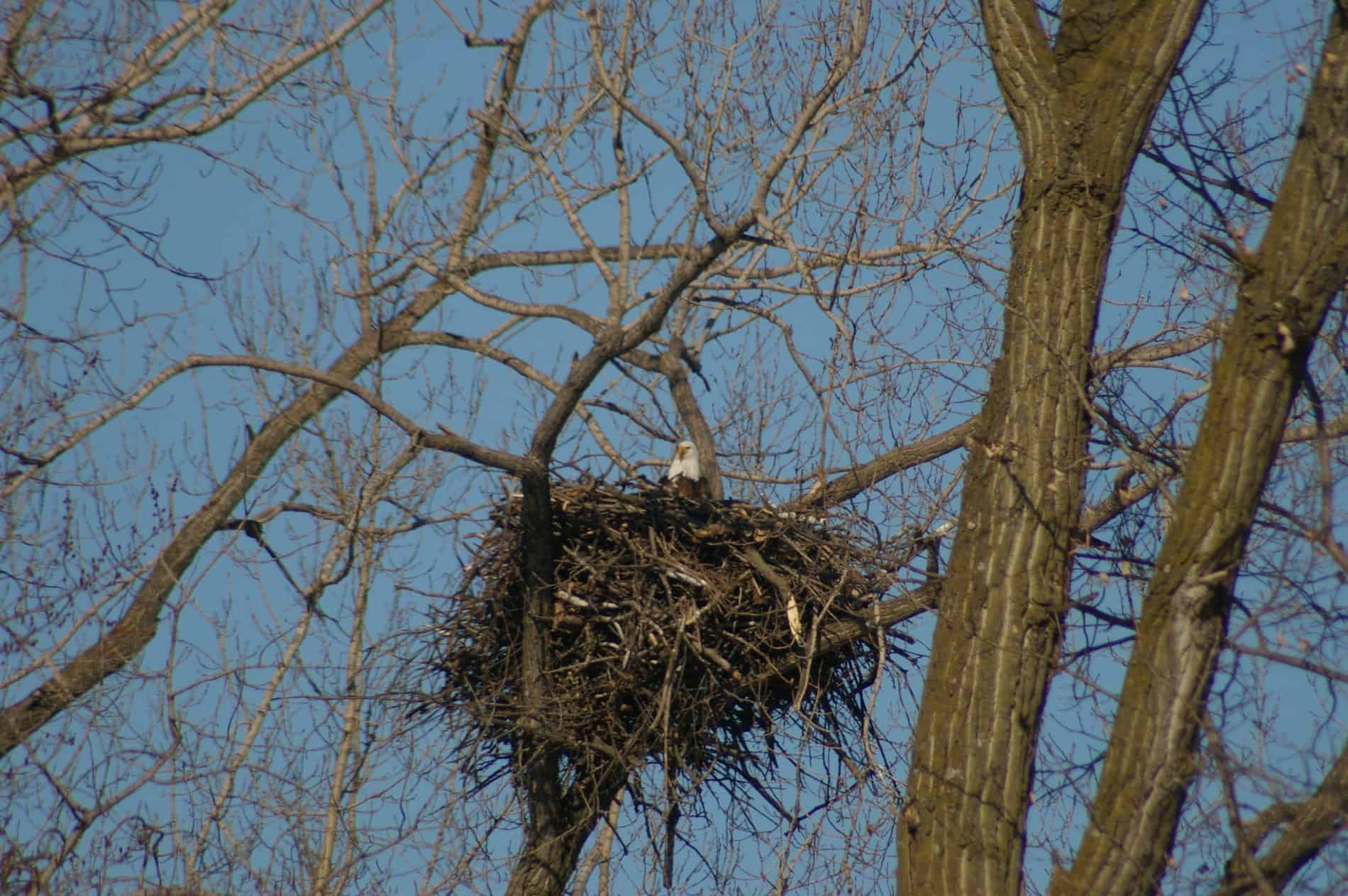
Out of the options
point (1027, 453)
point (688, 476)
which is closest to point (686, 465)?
point (688, 476)

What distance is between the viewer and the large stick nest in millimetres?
4895

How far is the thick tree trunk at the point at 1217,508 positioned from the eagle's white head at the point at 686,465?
9.97 ft

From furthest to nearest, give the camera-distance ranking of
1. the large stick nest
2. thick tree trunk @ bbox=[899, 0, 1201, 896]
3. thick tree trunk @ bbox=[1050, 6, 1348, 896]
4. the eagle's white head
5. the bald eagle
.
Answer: the eagle's white head → the bald eagle → the large stick nest → thick tree trunk @ bbox=[899, 0, 1201, 896] → thick tree trunk @ bbox=[1050, 6, 1348, 896]

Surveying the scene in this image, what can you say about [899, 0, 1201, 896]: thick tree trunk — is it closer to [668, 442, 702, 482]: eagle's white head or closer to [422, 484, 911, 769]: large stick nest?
[422, 484, 911, 769]: large stick nest

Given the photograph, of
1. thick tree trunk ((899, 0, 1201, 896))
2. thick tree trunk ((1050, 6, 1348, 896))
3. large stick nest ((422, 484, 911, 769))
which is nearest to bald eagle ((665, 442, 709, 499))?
large stick nest ((422, 484, 911, 769))

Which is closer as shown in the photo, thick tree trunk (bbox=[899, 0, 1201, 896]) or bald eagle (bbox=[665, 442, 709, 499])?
thick tree trunk (bbox=[899, 0, 1201, 896])

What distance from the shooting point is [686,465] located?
20.8ft

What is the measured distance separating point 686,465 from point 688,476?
0.42 ft

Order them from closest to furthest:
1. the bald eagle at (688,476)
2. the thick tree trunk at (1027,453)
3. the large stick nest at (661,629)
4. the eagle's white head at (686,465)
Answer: the thick tree trunk at (1027,453) → the large stick nest at (661,629) → the bald eagle at (688,476) → the eagle's white head at (686,465)

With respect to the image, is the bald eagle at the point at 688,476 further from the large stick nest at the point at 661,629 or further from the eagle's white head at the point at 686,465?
the large stick nest at the point at 661,629

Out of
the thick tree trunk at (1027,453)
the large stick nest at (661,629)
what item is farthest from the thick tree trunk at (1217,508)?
the large stick nest at (661,629)

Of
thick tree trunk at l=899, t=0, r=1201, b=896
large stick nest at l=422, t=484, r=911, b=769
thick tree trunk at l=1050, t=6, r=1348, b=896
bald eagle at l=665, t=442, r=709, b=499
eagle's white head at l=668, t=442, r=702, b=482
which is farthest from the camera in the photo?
eagle's white head at l=668, t=442, r=702, b=482

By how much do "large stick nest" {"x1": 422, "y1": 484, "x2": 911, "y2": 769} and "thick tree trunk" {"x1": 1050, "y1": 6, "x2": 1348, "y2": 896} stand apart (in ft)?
5.39

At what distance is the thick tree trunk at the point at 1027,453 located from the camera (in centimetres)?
352
